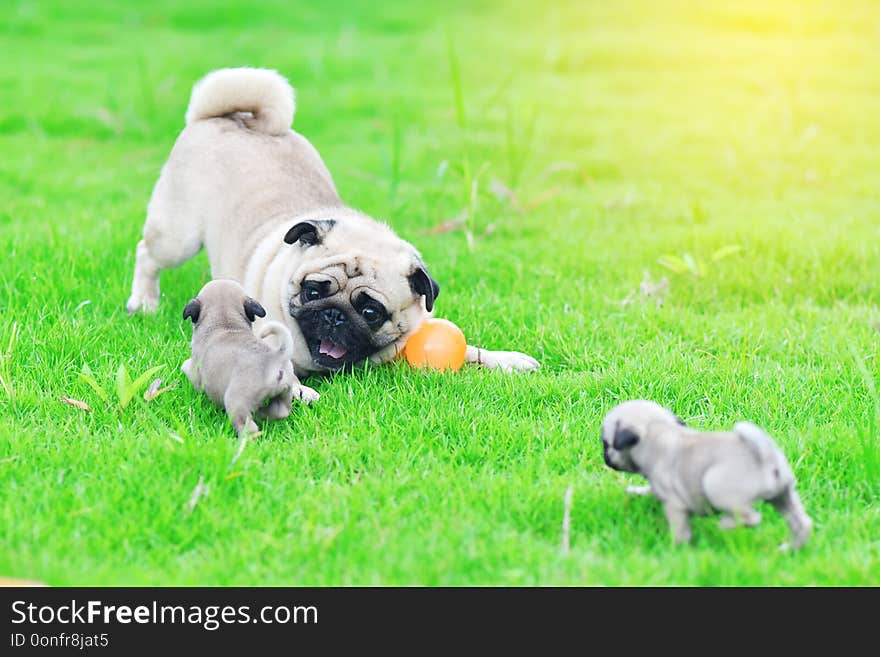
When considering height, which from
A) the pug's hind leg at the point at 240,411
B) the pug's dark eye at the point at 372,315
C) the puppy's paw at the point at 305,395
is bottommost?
the puppy's paw at the point at 305,395

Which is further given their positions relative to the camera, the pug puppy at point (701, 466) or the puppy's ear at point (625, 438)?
the puppy's ear at point (625, 438)

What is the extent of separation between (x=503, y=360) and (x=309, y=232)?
1.15 metres

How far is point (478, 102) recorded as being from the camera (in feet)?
36.2

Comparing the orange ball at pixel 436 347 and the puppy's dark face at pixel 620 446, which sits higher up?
the puppy's dark face at pixel 620 446

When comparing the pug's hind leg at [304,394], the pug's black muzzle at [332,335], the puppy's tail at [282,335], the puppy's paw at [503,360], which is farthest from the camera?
the puppy's paw at [503,360]

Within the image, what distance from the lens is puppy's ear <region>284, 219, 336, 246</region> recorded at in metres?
5.07

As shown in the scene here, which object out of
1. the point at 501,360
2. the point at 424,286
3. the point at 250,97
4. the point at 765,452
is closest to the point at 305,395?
the point at 424,286

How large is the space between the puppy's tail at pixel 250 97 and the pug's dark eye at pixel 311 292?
1.61 m

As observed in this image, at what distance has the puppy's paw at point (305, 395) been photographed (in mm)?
4633

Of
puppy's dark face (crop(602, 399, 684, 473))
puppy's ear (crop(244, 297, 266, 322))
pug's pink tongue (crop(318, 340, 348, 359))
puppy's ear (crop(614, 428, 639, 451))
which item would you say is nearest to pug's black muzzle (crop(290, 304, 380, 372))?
pug's pink tongue (crop(318, 340, 348, 359))

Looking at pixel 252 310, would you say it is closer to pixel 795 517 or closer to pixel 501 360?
pixel 501 360

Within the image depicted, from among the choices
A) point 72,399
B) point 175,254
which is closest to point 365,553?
point 72,399

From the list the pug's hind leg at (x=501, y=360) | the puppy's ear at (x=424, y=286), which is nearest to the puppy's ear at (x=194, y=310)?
the puppy's ear at (x=424, y=286)

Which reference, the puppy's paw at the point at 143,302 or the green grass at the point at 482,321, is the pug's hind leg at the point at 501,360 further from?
the puppy's paw at the point at 143,302
